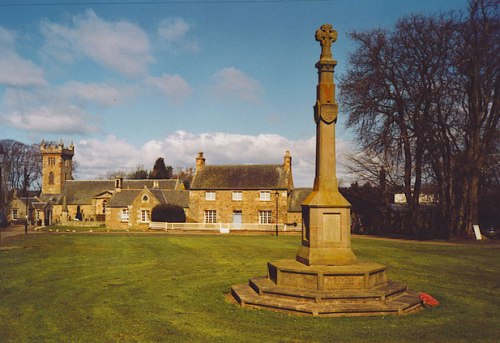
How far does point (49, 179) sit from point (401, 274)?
69.6m

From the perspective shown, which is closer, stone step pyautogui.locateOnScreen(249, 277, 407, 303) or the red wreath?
stone step pyautogui.locateOnScreen(249, 277, 407, 303)

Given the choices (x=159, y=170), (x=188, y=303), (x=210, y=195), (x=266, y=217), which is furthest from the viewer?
(x=159, y=170)

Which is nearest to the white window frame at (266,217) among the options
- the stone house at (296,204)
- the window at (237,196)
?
the stone house at (296,204)

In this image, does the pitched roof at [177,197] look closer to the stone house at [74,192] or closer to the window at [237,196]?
the stone house at [74,192]

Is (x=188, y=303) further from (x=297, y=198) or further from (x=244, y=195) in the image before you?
(x=297, y=198)

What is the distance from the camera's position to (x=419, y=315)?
10070 millimetres

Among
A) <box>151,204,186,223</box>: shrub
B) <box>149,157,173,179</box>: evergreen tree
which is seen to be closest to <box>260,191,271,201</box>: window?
<box>151,204,186,223</box>: shrub

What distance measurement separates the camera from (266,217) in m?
48.9

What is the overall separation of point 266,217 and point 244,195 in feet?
11.6

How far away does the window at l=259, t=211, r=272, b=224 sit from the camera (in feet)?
160

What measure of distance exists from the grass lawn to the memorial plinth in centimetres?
46

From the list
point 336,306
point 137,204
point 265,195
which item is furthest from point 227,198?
point 336,306

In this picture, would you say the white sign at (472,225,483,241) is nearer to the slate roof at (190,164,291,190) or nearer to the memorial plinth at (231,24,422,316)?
the slate roof at (190,164,291,190)

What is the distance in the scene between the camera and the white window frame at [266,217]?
48.7 m
